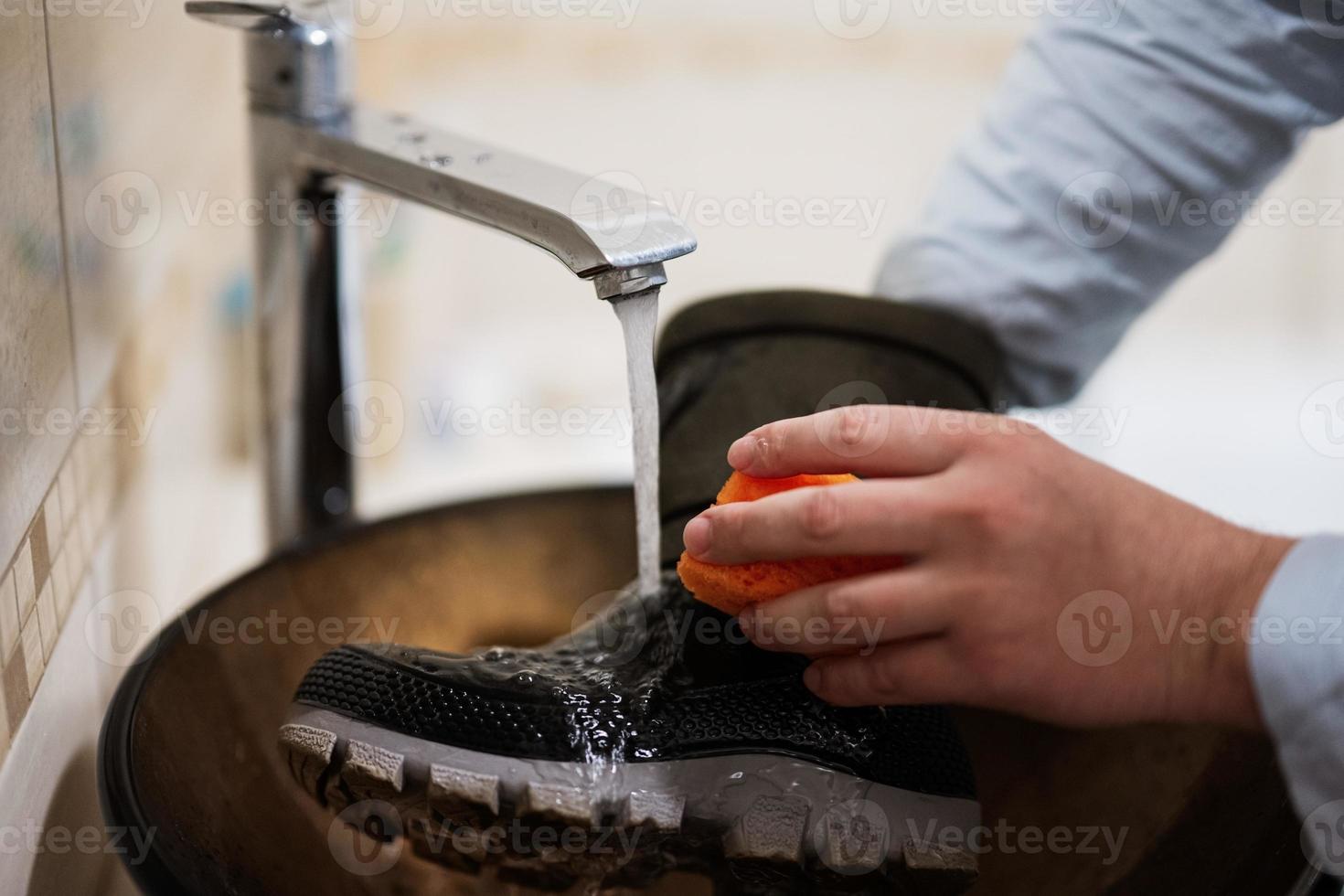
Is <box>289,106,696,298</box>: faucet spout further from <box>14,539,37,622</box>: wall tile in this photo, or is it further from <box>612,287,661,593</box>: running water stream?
<box>14,539,37,622</box>: wall tile

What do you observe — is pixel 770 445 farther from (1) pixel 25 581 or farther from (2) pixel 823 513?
(1) pixel 25 581

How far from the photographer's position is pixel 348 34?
45 centimetres

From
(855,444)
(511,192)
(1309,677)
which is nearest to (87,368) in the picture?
(511,192)

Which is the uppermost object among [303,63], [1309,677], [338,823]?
[303,63]

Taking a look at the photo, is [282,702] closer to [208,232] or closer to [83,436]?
[83,436]

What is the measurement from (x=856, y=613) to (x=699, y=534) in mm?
46

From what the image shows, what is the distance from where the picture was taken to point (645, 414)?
0.36 meters

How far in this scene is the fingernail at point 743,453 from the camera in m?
0.32

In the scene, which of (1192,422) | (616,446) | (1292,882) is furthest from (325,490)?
(1192,422)

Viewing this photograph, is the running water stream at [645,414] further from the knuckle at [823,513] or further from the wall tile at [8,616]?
the wall tile at [8,616]

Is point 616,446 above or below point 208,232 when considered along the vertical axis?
below

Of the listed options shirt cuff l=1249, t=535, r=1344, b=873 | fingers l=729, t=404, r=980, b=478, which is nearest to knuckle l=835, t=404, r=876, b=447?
fingers l=729, t=404, r=980, b=478

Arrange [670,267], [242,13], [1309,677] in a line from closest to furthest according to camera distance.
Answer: [1309,677], [242,13], [670,267]

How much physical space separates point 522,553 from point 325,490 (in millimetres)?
95
